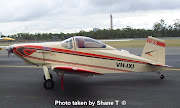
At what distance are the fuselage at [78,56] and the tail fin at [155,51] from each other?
0.73 metres

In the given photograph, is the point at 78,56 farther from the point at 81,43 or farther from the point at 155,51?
the point at 155,51

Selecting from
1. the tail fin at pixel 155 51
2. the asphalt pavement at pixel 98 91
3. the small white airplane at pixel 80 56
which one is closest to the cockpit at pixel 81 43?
the small white airplane at pixel 80 56

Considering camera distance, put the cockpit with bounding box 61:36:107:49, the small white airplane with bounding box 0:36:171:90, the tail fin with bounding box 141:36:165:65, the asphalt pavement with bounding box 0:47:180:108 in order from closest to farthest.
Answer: the asphalt pavement with bounding box 0:47:180:108 → the small white airplane with bounding box 0:36:171:90 → the cockpit with bounding box 61:36:107:49 → the tail fin with bounding box 141:36:165:65

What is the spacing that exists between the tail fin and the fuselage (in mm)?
732

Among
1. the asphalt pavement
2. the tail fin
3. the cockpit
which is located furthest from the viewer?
the tail fin

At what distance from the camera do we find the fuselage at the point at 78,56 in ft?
22.1

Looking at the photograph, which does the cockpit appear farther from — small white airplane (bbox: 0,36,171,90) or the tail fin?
the tail fin

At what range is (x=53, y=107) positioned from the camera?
4.96 m

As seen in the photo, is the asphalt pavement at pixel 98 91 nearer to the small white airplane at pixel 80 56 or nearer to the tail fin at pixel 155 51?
the small white airplane at pixel 80 56

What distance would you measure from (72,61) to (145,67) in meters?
2.80

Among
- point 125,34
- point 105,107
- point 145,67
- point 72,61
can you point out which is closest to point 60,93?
point 72,61

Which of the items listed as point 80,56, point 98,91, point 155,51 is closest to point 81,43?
point 80,56

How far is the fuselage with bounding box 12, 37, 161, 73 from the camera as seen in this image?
266 inches

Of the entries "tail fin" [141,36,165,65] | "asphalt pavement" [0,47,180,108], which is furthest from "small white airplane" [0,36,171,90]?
"asphalt pavement" [0,47,180,108]
